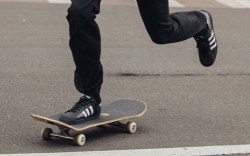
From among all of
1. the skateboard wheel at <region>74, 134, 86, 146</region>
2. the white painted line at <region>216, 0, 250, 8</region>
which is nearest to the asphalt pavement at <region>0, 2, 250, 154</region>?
the skateboard wheel at <region>74, 134, 86, 146</region>

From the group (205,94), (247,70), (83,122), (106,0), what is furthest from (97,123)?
(106,0)

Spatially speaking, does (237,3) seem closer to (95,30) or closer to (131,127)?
(131,127)

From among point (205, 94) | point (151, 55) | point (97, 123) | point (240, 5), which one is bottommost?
point (240, 5)

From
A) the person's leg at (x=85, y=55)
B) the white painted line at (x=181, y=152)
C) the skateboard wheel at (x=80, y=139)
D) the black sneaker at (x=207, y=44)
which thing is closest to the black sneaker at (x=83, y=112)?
the person's leg at (x=85, y=55)

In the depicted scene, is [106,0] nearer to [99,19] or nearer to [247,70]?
[99,19]

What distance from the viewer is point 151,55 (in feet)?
28.0

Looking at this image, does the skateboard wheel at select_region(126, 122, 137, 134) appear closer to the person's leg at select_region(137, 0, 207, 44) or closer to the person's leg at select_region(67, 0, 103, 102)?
the person's leg at select_region(67, 0, 103, 102)

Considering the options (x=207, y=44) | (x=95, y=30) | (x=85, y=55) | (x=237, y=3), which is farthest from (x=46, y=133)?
(x=237, y=3)

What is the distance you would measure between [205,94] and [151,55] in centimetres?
229

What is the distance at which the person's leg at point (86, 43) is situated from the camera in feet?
14.0

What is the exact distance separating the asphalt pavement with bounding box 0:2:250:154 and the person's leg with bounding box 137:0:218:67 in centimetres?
64

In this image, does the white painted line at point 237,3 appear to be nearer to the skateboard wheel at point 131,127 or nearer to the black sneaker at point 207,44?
the black sneaker at point 207,44

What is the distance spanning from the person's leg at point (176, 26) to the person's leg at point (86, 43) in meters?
0.46

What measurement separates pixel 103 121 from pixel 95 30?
0.70 meters
